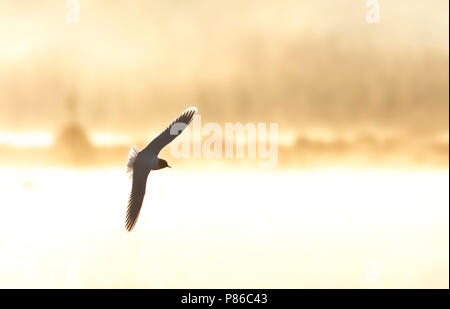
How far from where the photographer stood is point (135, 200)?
28812 mm

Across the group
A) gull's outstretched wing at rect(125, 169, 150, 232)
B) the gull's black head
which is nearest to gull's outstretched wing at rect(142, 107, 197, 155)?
the gull's black head

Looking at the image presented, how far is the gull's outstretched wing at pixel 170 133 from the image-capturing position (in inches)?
1075

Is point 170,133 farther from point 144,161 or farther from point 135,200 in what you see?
point 135,200

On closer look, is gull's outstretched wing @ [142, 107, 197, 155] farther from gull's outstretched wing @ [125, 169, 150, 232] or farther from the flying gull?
gull's outstretched wing @ [125, 169, 150, 232]

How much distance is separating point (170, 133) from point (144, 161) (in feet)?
5.23

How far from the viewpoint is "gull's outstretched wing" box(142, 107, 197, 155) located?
27297 mm
